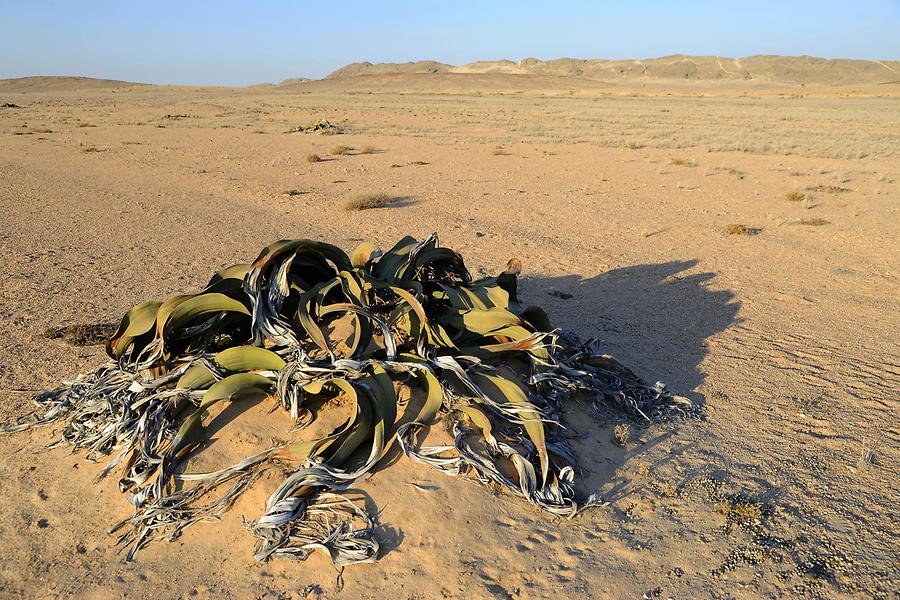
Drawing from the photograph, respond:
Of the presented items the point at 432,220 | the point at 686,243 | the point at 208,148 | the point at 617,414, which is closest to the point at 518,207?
the point at 432,220

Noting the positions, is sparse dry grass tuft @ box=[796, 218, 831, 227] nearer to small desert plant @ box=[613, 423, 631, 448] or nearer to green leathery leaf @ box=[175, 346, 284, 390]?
small desert plant @ box=[613, 423, 631, 448]

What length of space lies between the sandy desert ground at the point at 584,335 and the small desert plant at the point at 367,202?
0.24 m

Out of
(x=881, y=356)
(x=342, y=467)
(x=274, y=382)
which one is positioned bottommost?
(x=881, y=356)

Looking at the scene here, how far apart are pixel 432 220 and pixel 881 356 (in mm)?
5530

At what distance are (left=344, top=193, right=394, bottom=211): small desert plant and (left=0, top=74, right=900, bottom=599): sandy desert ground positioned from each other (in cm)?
24

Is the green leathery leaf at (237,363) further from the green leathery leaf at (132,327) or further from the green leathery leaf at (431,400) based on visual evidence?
the green leathery leaf at (431,400)

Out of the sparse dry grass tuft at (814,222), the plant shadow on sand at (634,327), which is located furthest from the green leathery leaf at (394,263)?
the sparse dry grass tuft at (814,222)

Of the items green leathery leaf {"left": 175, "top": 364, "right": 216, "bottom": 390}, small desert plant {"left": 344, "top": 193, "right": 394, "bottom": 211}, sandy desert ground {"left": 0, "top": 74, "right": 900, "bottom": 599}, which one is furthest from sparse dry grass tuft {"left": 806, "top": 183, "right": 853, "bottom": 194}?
green leathery leaf {"left": 175, "top": 364, "right": 216, "bottom": 390}

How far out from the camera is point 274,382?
316 centimetres

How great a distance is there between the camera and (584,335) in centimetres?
520

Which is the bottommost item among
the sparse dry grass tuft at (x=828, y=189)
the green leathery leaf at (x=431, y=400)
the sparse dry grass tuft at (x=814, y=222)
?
the sparse dry grass tuft at (x=814, y=222)

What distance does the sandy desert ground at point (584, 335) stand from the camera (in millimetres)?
2629

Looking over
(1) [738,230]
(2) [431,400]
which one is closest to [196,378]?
(2) [431,400]

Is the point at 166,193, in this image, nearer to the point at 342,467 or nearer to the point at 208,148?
the point at 208,148
